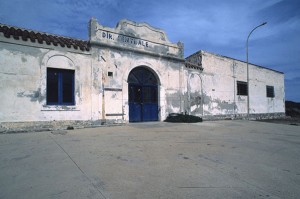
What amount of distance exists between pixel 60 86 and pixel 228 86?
539 inches

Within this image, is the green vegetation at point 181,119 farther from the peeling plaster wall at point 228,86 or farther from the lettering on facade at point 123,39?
the lettering on facade at point 123,39

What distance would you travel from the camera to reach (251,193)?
2514 mm

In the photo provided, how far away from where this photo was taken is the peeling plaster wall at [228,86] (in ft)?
48.9

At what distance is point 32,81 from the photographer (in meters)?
8.14

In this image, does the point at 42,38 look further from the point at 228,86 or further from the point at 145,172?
the point at 228,86

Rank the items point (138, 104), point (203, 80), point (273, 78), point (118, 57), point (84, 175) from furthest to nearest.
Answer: point (273, 78), point (203, 80), point (138, 104), point (118, 57), point (84, 175)

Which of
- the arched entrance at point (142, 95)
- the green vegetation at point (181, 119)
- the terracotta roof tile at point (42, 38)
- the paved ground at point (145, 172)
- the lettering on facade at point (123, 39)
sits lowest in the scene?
the paved ground at point (145, 172)

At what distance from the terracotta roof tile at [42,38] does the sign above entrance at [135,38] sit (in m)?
0.68

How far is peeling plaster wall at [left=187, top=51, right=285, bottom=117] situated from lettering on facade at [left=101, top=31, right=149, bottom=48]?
4515 mm

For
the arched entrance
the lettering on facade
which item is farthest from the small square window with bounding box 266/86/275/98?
the lettering on facade

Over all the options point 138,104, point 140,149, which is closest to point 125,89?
point 138,104

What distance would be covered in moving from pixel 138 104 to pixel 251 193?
937 centimetres

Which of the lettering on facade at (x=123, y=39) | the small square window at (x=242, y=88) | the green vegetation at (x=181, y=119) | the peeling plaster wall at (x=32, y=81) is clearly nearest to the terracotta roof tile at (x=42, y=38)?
the peeling plaster wall at (x=32, y=81)

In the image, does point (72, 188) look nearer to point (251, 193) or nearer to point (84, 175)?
point (84, 175)
